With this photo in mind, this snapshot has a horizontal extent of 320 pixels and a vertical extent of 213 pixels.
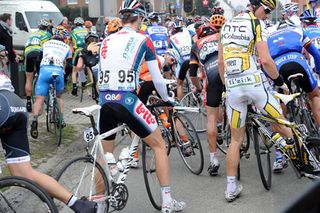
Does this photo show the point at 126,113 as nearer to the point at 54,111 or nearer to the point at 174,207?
the point at 174,207

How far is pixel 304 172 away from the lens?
17.1 feet

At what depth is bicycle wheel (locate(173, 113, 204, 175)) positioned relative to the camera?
6.26 meters

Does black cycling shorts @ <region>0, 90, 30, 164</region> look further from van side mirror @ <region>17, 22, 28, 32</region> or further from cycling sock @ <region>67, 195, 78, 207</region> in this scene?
van side mirror @ <region>17, 22, 28, 32</region>

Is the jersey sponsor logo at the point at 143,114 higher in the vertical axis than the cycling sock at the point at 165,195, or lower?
higher

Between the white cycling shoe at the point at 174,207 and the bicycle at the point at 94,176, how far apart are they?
490mm

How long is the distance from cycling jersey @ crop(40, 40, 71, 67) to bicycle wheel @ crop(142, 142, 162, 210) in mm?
3880

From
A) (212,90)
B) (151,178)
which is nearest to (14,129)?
(151,178)

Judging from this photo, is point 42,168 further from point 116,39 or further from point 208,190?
point 116,39

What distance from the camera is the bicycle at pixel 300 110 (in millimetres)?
6344

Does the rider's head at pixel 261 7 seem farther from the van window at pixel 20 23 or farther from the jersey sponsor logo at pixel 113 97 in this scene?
the van window at pixel 20 23

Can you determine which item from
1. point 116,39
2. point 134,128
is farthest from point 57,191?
point 116,39

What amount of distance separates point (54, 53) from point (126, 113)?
175 inches

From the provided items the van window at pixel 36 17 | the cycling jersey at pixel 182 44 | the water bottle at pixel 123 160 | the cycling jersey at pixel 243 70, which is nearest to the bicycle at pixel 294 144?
the cycling jersey at pixel 243 70

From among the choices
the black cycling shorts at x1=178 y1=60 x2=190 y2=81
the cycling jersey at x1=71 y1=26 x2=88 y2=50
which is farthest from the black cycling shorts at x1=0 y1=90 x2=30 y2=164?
the cycling jersey at x1=71 y1=26 x2=88 y2=50
